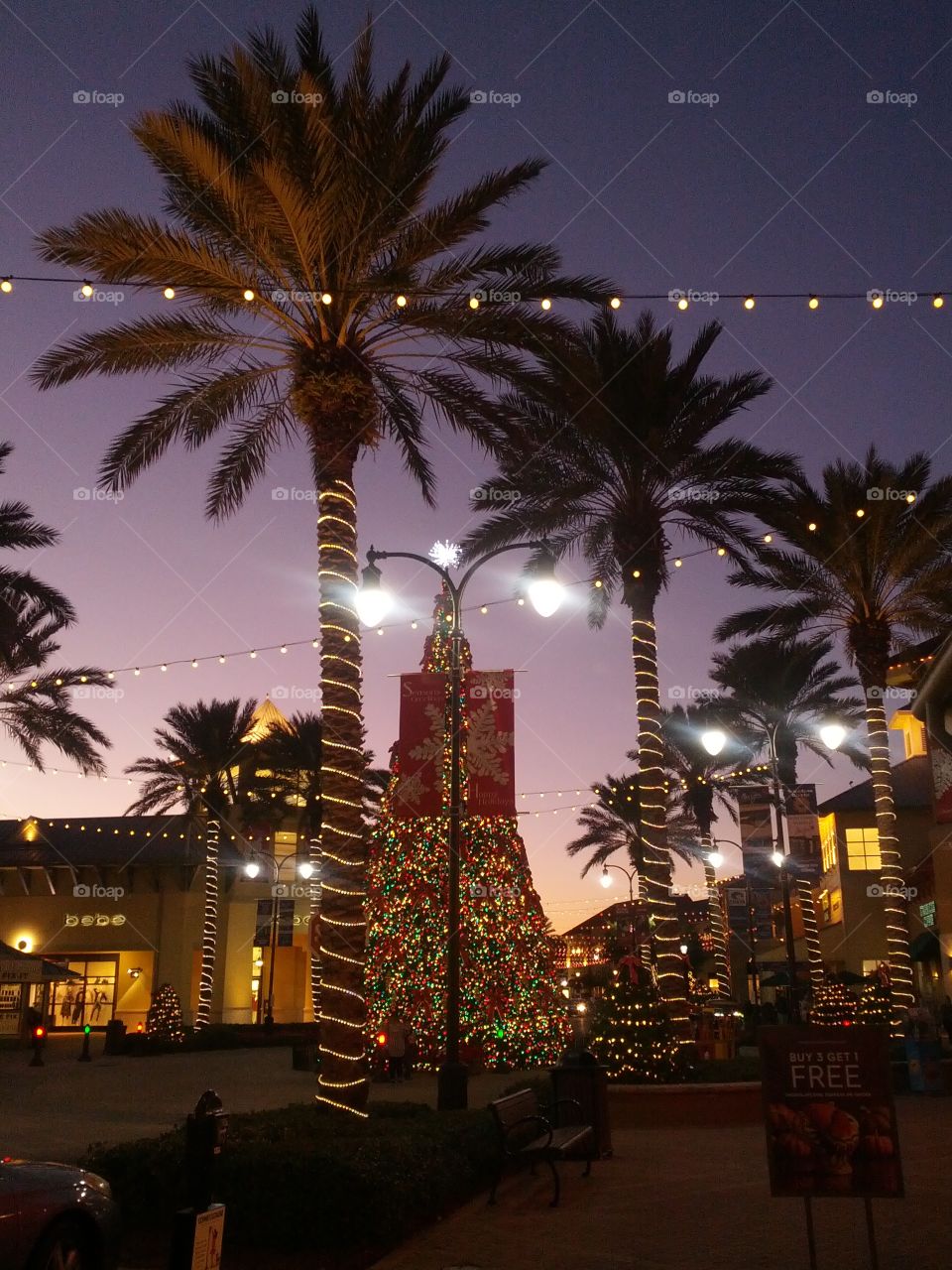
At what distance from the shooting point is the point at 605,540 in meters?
22.2

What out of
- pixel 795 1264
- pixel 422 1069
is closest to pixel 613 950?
pixel 422 1069

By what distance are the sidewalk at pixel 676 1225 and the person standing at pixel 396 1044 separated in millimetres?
11520

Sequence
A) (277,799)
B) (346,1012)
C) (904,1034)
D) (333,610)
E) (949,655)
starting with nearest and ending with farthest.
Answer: (346,1012), (333,610), (949,655), (904,1034), (277,799)

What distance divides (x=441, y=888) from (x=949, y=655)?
41.1 ft

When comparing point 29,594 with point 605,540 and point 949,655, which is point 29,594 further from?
point 949,655

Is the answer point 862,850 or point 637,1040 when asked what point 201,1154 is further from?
point 862,850

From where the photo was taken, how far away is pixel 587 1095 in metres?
12.0

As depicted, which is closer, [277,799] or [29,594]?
[29,594]

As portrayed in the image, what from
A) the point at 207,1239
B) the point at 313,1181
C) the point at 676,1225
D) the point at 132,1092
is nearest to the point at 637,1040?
the point at 676,1225

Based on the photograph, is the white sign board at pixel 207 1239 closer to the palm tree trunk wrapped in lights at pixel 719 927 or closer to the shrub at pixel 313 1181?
the shrub at pixel 313 1181

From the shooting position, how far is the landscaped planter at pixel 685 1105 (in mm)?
15109

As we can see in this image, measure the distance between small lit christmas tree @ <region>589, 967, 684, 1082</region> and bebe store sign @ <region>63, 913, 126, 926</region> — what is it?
3816 cm

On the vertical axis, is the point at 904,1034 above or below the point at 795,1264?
above

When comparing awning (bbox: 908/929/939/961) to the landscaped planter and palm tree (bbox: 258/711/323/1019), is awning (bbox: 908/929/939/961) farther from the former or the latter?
the landscaped planter
